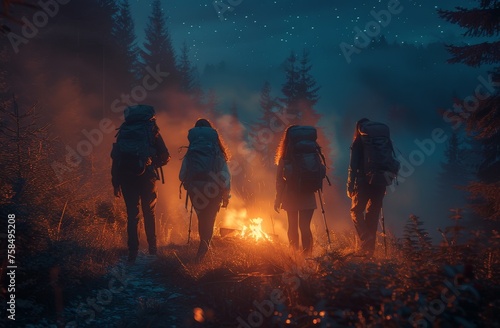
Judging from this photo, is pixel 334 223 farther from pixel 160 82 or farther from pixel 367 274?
pixel 367 274

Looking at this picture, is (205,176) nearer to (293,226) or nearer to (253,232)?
(293,226)

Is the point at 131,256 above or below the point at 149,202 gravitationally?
below

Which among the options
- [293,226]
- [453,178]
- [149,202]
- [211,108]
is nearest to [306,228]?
[293,226]

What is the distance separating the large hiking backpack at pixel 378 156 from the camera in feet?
18.9

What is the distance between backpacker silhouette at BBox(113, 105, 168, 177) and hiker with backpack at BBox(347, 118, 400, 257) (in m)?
3.61

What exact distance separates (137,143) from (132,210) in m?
1.23

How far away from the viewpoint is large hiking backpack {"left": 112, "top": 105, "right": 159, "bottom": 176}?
5.85m

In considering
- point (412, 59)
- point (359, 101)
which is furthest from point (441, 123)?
point (412, 59)

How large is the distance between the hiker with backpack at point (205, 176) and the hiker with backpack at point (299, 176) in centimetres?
106

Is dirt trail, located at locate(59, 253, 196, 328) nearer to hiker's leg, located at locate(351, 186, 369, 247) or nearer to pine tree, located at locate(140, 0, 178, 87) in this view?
hiker's leg, located at locate(351, 186, 369, 247)

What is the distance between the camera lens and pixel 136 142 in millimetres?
5945

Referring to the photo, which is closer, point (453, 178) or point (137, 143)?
point (137, 143)

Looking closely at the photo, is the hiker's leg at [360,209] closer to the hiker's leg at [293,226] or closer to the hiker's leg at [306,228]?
the hiker's leg at [306,228]

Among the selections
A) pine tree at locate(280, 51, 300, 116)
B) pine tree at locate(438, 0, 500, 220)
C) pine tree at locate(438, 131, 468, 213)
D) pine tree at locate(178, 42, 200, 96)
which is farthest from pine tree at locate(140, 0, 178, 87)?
pine tree at locate(438, 131, 468, 213)
